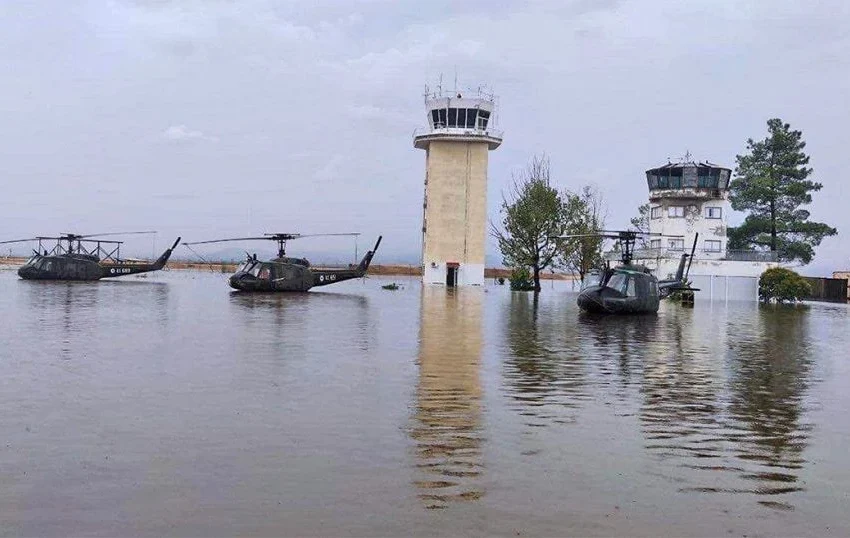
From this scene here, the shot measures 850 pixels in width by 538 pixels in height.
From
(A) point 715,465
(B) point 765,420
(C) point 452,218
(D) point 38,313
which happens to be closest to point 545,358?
(B) point 765,420

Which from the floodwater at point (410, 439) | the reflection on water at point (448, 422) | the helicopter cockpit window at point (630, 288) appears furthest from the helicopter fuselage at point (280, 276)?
the reflection on water at point (448, 422)

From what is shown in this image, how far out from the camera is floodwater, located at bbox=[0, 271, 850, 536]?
667 centimetres

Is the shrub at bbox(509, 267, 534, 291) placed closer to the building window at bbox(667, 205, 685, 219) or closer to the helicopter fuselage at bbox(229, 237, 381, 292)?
the building window at bbox(667, 205, 685, 219)

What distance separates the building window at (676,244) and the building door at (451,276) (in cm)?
1795

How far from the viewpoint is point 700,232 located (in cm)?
6912

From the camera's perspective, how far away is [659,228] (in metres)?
71.0

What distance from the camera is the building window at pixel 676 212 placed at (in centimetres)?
7000

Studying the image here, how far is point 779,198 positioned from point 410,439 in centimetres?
7381

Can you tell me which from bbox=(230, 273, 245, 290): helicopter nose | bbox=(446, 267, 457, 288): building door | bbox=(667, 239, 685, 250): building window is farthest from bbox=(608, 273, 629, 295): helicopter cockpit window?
bbox=(446, 267, 457, 288): building door

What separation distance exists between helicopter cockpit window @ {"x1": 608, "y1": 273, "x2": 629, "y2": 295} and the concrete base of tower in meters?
38.9

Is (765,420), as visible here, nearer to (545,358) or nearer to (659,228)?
(545,358)

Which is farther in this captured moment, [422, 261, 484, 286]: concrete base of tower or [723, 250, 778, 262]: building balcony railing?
[422, 261, 484, 286]: concrete base of tower

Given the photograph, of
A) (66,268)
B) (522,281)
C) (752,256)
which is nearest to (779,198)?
(752,256)

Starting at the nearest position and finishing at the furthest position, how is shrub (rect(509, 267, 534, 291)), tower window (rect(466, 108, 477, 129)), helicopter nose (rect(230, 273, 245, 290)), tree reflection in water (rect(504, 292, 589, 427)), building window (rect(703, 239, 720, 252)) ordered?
tree reflection in water (rect(504, 292, 589, 427)) → helicopter nose (rect(230, 273, 245, 290)) → building window (rect(703, 239, 720, 252)) → tower window (rect(466, 108, 477, 129)) → shrub (rect(509, 267, 534, 291))
